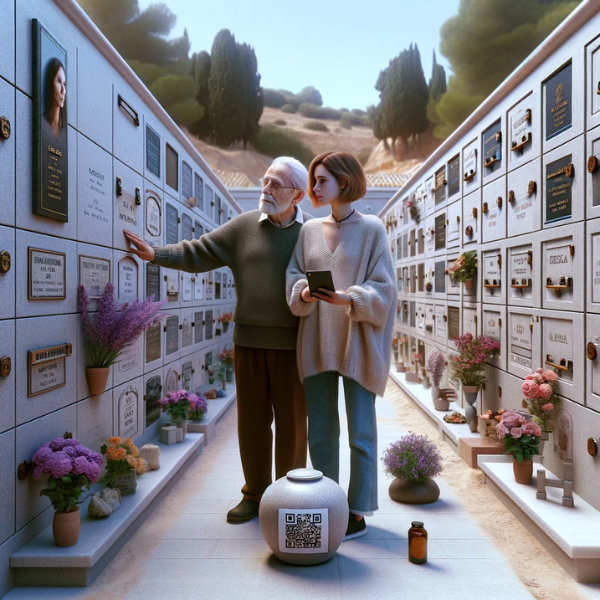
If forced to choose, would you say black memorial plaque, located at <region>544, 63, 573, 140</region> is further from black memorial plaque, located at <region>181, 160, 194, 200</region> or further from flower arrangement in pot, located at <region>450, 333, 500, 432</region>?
black memorial plaque, located at <region>181, 160, 194, 200</region>

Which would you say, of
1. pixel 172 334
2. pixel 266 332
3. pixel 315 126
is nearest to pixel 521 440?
pixel 266 332

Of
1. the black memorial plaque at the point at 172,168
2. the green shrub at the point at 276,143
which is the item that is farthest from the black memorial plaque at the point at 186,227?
the green shrub at the point at 276,143

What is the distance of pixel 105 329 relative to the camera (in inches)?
106

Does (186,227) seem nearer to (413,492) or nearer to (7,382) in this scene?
(413,492)

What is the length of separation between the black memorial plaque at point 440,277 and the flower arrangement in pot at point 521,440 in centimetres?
281

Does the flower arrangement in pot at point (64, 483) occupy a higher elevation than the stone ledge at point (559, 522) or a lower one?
higher

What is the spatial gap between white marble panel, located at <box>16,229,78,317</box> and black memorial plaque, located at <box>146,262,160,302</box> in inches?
44.2

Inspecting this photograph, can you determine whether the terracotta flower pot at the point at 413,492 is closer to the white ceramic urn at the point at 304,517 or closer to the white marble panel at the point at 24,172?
the white ceramic urn at the point at 304,517

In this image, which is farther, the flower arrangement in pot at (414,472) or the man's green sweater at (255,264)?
the flower arrangement in pot at (414,472)

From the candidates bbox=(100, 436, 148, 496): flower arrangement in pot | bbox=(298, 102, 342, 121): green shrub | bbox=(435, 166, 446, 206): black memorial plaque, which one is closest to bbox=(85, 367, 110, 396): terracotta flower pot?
bbox=(100, 436, 148, 496): flower arrangement in pot

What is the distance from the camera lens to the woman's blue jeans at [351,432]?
2445mm

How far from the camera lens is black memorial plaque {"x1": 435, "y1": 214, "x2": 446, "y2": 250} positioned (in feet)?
18.5

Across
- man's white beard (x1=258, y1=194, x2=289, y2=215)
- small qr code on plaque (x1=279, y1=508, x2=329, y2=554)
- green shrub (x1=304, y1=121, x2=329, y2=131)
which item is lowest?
small qr code on plaque (x1=279, y1=508, x2=329, y2=554)

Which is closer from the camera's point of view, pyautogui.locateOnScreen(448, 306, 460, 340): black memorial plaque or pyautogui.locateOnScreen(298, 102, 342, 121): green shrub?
pyautogui.locateOnScreen(448, 306, 460, 340): black memorial plaque
